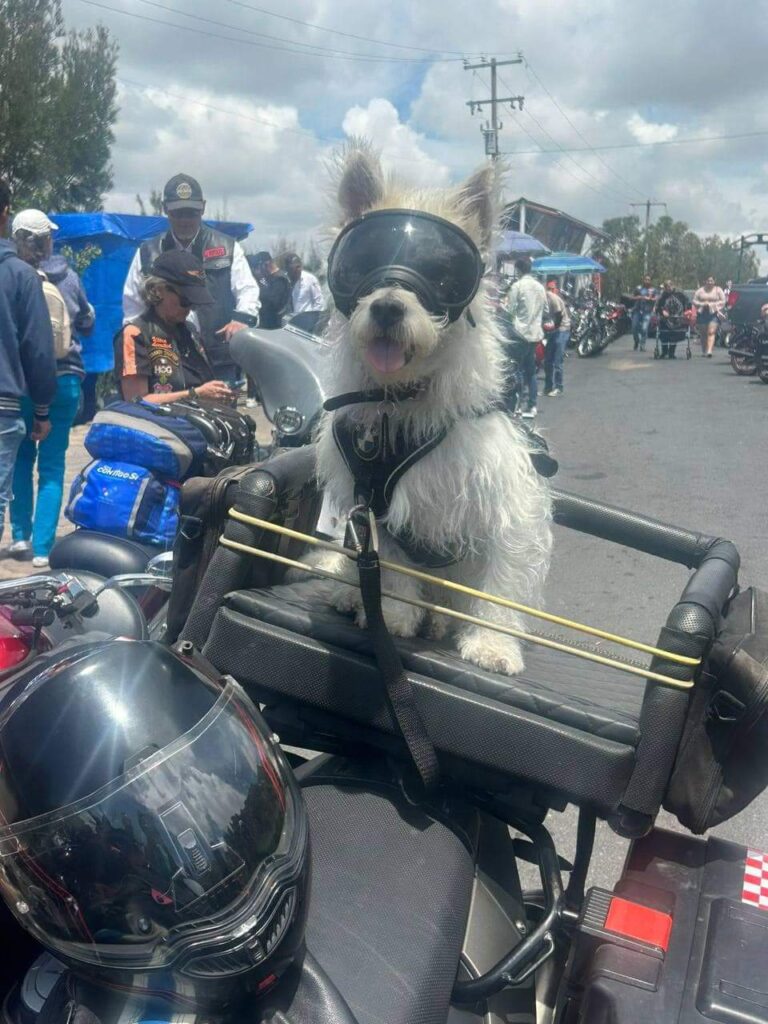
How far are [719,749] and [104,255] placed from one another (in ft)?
40.9

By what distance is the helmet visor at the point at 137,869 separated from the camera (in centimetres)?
107

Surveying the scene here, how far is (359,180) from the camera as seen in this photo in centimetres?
211

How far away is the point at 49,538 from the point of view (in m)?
5.59

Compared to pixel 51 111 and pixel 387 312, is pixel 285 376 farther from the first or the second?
pixel 51 111

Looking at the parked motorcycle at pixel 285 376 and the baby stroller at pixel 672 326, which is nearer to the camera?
the parked motorcycle at pixel 285 376

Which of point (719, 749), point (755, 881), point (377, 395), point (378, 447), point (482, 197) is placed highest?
point (482, 197)

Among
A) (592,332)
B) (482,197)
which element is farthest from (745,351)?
(482,197)

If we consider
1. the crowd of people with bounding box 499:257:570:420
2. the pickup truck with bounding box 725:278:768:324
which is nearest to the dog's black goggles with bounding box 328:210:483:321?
the crowd of people with bounding box 499:257:570:420

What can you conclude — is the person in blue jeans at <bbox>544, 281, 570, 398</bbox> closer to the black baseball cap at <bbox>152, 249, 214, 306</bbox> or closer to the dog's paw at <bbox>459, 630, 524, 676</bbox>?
the black baseball cap at <bbox>152, 249, 214, 306</bbox>

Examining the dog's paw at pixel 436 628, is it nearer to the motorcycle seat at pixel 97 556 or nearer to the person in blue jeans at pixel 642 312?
the motorcycle seat at pixel 97 556

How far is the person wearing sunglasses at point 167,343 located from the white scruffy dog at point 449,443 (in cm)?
165

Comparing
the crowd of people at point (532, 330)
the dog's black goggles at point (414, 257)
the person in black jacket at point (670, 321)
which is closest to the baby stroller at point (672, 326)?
the person in black jacket at point (670, 321)

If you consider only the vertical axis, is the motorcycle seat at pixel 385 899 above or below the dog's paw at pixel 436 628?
below

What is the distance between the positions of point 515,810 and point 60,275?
18.1 ft
